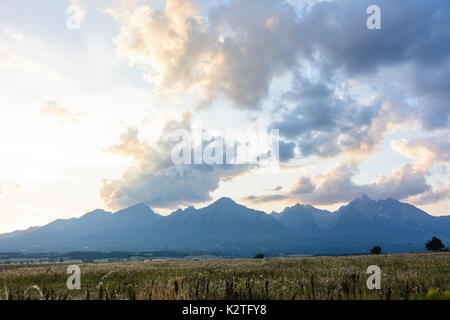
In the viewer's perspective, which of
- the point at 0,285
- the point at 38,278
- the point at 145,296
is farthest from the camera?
the point at 38,278

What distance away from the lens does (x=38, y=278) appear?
1895 centimetres
